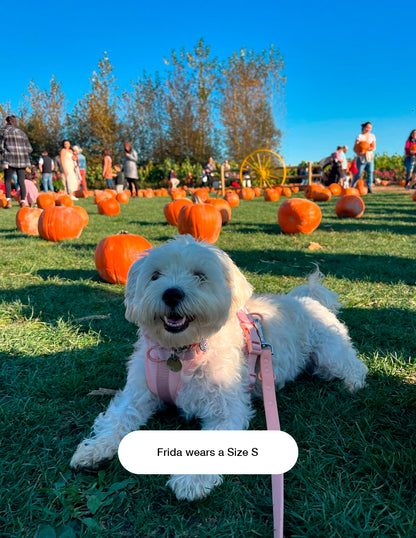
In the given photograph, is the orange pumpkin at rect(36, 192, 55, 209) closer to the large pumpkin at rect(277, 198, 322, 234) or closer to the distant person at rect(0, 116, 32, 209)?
the distant person at rect(0, 116, 32, 209)

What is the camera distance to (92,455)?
193 cm

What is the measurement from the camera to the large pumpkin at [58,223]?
25.1 feet

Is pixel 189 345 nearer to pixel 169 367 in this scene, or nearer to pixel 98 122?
pixel 169 367

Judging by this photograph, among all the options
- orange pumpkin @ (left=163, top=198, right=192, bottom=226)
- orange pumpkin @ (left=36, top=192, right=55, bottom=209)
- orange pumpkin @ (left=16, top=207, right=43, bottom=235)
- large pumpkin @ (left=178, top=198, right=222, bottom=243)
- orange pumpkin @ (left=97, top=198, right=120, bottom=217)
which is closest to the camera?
large pumpkin @ (left=178, top=198, right=222, bottom=243)

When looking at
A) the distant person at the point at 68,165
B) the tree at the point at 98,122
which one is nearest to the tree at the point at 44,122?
the tree at the point at 98,122

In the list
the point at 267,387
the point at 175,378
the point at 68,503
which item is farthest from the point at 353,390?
the point at 68,503

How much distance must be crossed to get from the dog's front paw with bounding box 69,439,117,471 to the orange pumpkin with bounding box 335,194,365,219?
10204 mm

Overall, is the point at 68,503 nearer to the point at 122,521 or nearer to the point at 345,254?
the point at 122,521

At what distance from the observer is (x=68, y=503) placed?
1.69m

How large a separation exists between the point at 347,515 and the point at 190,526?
2.41 ft

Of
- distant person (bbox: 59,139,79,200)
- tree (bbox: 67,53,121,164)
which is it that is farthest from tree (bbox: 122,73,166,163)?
distant person (bbox: 59,139,79,200)

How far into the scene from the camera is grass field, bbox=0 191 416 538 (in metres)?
1.62

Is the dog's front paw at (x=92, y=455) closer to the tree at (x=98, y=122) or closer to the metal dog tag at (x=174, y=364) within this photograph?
the metal dog tag at (x=174, y=364)

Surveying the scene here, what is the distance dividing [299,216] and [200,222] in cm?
236
